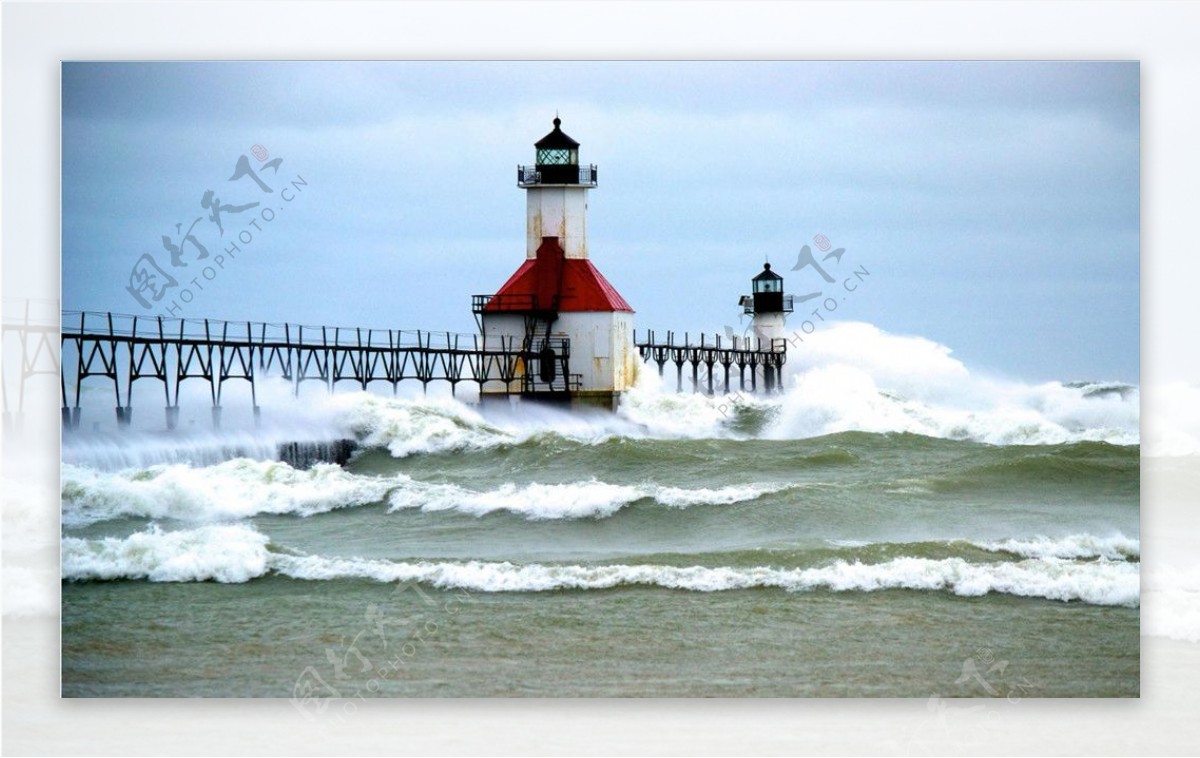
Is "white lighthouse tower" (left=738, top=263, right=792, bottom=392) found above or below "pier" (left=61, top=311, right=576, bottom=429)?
above

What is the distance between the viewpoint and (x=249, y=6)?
6340mm

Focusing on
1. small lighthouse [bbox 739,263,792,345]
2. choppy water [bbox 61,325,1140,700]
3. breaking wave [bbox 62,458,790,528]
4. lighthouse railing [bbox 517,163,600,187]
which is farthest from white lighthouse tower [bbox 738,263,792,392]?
lighthouse railing [bbox 517,163,600,187]

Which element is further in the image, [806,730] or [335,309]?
[335,309]

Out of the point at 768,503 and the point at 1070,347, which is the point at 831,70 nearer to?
the point at 1070,347

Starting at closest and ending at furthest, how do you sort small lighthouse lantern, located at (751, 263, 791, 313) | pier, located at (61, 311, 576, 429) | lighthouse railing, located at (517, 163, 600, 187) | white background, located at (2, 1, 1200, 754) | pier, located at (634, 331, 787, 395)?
white background, located at (2, 1, 1200, 754), pier, located at (61, 311, 576, 429), lighthouse railing, located at (517, 163, 600, 187), small lighthouse lantern, located at (751, 263, 791, 313), pier, located at (634, 331, 787, 395)

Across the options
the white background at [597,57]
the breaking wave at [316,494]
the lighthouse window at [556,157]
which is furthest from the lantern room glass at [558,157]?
the breaking wave at [316,494]

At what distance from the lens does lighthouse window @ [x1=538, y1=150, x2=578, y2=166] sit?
7055 mm

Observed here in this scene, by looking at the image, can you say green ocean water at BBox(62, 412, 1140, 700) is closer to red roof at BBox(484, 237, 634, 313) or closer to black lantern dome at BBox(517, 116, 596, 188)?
red roof at BBox(484, 237, 634, 313)

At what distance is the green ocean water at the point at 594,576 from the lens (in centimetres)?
642

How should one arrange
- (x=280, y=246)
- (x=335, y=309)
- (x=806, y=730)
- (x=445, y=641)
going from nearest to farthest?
(x=806, y=730) → (x=445, y=641) → (x=280, y=246) → (x=335, y=309)

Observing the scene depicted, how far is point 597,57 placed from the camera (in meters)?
6.44

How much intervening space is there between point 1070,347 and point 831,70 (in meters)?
1.60

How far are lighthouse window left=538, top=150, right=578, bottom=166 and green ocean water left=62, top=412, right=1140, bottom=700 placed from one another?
1517 mm

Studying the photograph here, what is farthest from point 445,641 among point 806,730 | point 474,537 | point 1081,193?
point 1081,193
